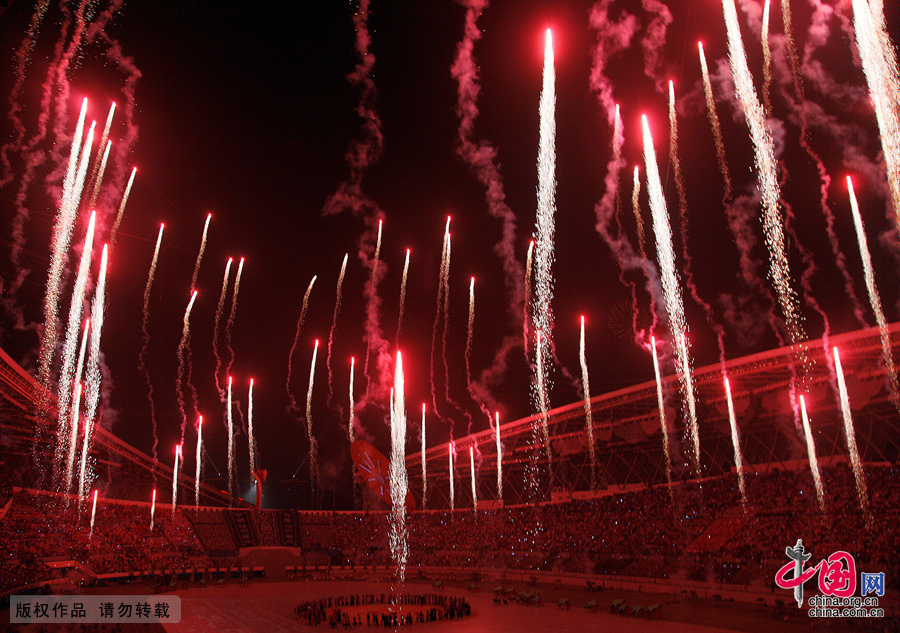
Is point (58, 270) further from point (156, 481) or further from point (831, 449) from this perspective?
point (831, 449)

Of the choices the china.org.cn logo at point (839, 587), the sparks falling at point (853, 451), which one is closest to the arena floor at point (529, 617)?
the china.org.cn logo at point (839, 587)

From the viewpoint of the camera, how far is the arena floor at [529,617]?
23.0m

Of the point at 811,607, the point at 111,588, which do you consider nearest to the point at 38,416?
the point at 111,588

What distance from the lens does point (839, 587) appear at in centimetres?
2253

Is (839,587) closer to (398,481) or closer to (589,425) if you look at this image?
(589,425)

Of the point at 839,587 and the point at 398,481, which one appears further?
the point at 398,481

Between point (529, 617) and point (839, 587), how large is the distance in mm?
11906

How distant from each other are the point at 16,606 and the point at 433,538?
37.2m

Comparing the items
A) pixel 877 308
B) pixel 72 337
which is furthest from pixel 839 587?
pixel 72 337

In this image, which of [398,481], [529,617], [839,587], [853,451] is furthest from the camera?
[398,481]

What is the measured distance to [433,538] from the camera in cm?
5362

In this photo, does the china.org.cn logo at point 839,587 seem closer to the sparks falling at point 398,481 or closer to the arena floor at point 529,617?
the arena floor at point 529,617

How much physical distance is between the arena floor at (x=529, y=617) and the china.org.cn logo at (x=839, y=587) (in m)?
0.97

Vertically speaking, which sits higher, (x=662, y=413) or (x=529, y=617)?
(x=662, y=413)
